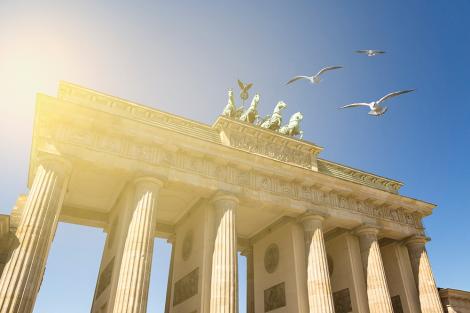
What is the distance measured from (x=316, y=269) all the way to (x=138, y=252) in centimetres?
1019

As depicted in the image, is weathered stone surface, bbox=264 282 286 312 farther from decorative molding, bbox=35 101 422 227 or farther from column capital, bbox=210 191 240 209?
column capital, bbox=210 191 240 209

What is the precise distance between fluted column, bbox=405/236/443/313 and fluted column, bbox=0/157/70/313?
22.7 metres

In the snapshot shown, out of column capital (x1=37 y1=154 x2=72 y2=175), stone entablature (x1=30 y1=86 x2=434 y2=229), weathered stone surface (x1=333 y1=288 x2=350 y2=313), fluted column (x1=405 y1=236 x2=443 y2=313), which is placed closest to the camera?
column capital (x1=37 y1=154 x2=72 y2=175)

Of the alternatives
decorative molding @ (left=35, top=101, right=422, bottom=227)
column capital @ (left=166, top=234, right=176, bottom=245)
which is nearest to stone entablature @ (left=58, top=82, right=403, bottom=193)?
decorative molding @ (left=35, top=101, right=422, bottom=227)

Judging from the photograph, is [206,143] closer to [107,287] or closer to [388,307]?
[107,287]

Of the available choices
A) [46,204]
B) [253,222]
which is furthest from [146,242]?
[253,222]

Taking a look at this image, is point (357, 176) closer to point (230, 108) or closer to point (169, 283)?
point (230, 108)

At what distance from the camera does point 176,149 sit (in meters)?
18.8

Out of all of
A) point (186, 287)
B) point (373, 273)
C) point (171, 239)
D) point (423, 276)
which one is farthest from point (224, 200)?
point (423, 276)

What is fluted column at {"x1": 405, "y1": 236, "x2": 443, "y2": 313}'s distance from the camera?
23.0 meters

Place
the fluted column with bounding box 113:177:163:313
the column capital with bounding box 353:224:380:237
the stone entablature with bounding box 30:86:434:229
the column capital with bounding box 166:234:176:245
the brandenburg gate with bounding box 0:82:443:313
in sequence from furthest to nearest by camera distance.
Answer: the column capital with bounding box 166:234:176:245
the column capital with bounding box 353:224:380:237
the stone entablature with bounding box 30:86:434:229
the brandenburg gate with bounding box 0:82:443:313
the fluted column with bounding box 113:177:163:313

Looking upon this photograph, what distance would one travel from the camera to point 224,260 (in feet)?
57.3

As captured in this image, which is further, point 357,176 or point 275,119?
point 357,176

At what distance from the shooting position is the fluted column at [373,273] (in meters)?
21.0
